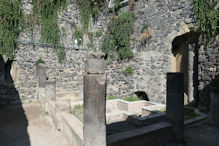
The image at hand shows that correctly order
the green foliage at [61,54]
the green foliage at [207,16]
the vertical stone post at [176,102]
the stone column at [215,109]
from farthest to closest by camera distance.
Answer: the green foliage at [61,54] < the green foliage at [207,16] < the stone column at [215,109] < the vertical stone post at [176,102]

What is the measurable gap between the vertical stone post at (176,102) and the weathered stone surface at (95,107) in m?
1.82

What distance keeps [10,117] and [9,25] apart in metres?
5.05

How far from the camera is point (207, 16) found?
18.9 ft

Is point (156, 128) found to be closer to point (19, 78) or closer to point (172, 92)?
point (172, 92)

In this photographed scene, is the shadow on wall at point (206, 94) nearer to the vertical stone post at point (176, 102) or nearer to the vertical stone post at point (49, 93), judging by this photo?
the vertical stone post at point (176, 102)

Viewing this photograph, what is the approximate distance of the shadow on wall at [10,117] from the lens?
405 centimetres

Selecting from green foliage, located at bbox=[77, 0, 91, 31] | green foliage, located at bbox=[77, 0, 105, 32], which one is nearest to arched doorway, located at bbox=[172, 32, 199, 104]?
green foliage, located at bbox=[77, 0, 105, 32]

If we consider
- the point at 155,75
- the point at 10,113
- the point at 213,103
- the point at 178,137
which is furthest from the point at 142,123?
the point at 10,113

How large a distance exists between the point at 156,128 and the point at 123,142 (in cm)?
92

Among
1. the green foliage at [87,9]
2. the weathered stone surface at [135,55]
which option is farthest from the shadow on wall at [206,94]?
the green foliage at [87,9]

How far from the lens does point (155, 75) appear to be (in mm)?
7684

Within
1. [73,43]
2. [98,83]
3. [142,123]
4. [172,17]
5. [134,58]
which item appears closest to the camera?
[98,83]

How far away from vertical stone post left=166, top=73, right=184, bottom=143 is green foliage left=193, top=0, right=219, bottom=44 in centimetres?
365

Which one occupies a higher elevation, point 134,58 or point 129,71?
point 134,58
